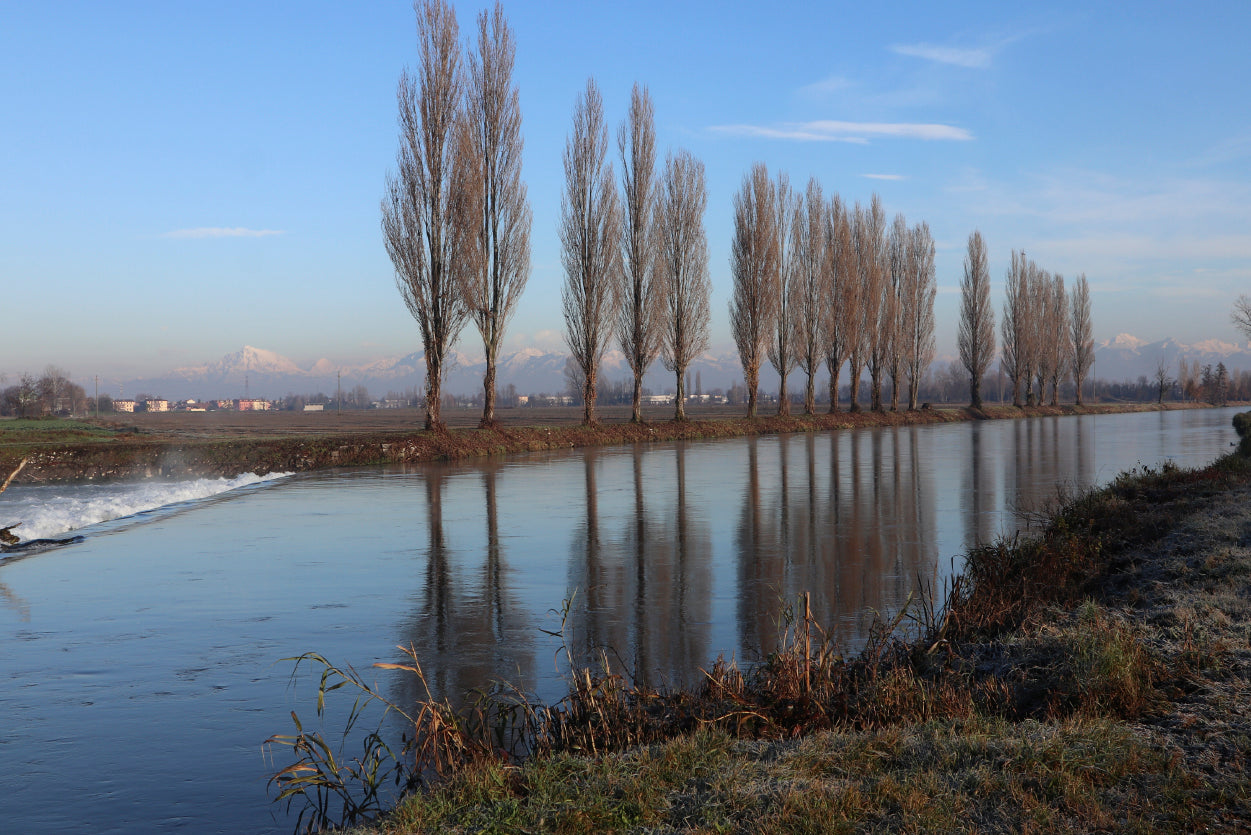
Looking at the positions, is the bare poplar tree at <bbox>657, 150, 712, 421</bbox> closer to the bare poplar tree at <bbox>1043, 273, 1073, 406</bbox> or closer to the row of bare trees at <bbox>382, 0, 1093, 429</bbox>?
the row of bare trees at <bbox>382, 0, 1093, 429</bbox>

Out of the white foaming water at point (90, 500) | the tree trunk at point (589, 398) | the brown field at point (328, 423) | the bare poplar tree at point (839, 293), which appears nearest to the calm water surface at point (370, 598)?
the white foaming water at point (90, 500)

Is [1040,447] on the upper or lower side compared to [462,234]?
lower

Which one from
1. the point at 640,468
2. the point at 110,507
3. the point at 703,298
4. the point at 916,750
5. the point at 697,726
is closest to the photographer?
the point at 916,750

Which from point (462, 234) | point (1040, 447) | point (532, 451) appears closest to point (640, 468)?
point (532, 451)

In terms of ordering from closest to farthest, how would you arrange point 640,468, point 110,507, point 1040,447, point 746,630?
point 746,630 < point 110,507 < point 640,468 < point 1040,447

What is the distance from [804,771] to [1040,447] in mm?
28894

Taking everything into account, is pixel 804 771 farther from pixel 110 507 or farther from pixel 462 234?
pixel 462 234

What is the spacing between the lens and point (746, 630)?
267 inches

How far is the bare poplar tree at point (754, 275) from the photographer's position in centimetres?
4484

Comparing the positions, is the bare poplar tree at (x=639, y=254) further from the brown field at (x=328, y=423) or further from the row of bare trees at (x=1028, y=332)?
the row of bare trees at (x=1028, y=332)

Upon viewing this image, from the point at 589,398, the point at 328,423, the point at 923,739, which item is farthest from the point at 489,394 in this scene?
the point at 328,423

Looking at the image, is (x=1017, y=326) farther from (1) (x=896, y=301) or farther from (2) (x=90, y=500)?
(2) (x=90, y=500)

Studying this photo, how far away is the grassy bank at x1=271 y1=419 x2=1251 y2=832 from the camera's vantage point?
3322mm

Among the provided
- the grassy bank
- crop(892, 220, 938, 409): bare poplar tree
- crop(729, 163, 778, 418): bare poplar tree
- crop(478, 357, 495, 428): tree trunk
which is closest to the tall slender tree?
crop(892, 220, 938, 409): bare poplar tree
